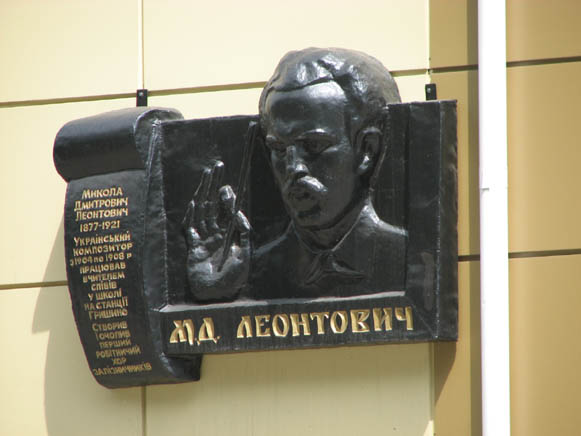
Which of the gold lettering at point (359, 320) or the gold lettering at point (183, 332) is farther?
the gold lettering at point (183, 332)

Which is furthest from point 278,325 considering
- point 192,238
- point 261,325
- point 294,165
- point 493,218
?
point 493,218

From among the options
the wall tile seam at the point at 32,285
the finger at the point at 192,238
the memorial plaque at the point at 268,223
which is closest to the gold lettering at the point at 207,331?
the memorial plaque at the point at 268,223

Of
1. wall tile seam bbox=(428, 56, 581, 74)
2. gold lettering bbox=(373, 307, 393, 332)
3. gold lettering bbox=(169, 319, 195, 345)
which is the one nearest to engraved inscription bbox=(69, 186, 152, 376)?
gold lettering bbox=(169, 319, 195, 345)

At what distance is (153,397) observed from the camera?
16.9 ft

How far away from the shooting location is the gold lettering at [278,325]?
16.0 feet

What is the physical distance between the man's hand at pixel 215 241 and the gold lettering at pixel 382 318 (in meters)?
0.52

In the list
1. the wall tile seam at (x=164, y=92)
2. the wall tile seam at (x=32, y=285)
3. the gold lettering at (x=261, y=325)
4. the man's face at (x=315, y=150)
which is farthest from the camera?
the wall tile seam at (x=32, y=285)

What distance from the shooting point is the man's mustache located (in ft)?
15.7

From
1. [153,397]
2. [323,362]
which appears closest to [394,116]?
[323,362]

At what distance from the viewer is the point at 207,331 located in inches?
194

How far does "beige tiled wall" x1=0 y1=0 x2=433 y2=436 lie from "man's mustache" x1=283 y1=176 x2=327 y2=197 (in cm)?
55

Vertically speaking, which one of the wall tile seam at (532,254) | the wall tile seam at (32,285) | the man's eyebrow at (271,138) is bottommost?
the wall tile seam at (32,285)

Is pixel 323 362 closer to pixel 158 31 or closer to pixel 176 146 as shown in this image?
pixel 176 146

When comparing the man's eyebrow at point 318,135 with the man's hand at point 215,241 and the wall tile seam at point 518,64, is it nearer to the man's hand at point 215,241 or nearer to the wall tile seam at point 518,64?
the man's hand at point 215,241
